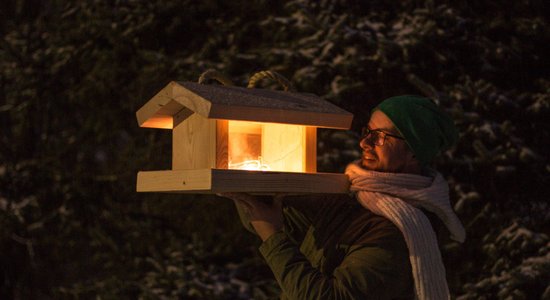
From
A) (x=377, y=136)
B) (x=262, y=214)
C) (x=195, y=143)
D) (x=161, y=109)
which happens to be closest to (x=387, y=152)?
(x=377, y=136)

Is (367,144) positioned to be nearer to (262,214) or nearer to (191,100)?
(262,214)

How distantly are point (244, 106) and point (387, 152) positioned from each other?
51 centimetres

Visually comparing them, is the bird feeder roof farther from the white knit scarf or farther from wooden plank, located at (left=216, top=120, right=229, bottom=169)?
the white knit scarf

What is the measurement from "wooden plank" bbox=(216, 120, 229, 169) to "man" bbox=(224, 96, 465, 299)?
0.38 feet

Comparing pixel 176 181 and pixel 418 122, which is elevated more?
pixel 418 122

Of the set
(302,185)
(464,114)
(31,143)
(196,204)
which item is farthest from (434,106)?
(31,143)

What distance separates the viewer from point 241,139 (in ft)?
7.76

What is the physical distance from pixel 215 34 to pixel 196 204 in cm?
107

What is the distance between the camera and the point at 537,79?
432 cm

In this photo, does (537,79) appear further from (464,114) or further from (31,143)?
(31,143)

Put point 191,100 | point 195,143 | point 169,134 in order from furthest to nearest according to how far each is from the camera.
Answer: point 169,134, point 195,143, point 191,100

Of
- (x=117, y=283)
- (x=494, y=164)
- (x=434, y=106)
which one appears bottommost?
(x=117, y=283)

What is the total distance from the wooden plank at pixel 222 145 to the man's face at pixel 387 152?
44 cm

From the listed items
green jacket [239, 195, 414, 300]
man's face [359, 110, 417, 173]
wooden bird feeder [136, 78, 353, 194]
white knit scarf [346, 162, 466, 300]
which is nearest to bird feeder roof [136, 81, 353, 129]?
wooden bird feeder [136, 78, 353, 194]
